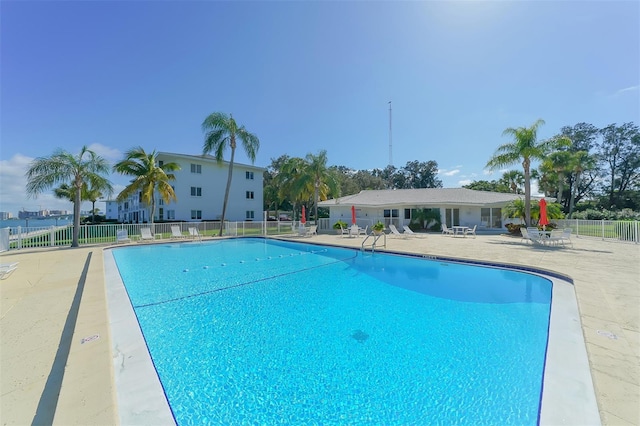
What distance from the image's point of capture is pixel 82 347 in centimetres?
335

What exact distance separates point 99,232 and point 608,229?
31.5 m

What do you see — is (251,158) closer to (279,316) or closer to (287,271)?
(287,271)

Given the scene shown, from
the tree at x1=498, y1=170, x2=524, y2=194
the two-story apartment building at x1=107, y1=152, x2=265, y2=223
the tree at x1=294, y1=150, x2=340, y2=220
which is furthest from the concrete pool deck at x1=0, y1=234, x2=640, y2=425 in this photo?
the tree at x1=498, y1=170, x2=524, y2=194

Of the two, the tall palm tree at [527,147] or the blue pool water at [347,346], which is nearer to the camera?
the blue pool water at [347,346]

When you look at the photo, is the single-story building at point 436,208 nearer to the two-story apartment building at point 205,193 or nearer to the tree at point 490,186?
the two-story apartment building at point 205,193

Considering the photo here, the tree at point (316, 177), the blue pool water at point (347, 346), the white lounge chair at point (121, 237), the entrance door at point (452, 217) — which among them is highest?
the tree at point (316, 177)

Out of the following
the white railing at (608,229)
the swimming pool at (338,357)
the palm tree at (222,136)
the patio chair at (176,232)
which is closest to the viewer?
the swimming pool at (338,357)

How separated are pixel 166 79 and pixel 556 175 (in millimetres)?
43856

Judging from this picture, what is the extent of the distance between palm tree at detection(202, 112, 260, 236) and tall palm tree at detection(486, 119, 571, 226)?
19.3m

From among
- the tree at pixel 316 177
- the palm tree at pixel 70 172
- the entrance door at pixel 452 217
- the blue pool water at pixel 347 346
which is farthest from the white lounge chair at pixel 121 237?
the entrance door at pixel 452 217

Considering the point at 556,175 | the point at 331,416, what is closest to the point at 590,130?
the point at 556,175

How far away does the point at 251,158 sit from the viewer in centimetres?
2119

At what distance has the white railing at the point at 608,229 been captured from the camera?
46.5ft

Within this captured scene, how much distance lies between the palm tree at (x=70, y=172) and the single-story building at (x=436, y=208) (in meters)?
18.0
